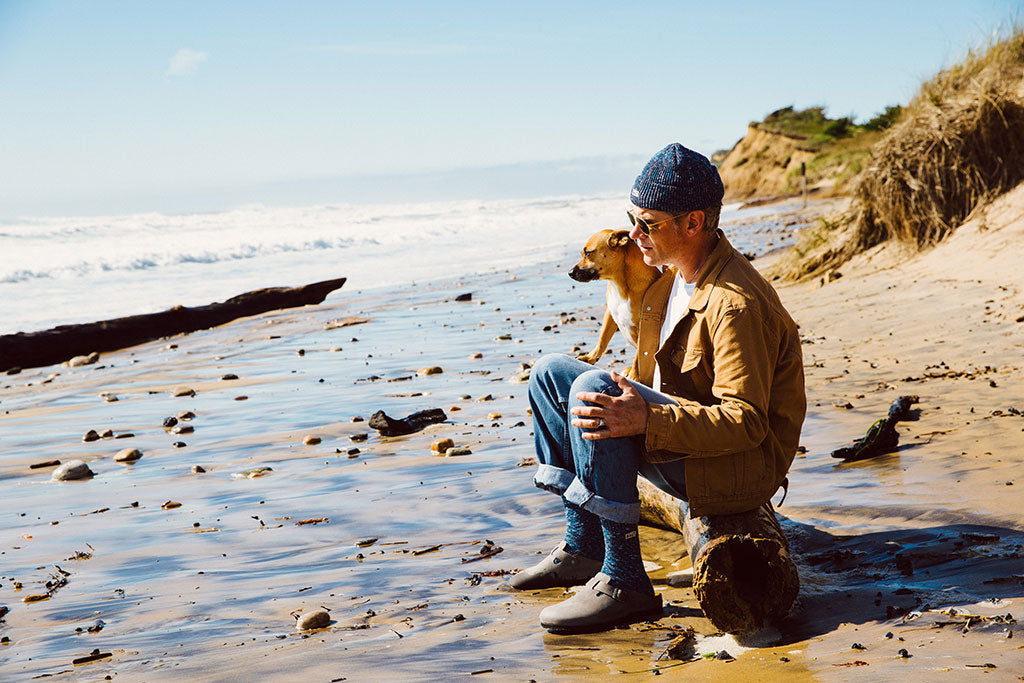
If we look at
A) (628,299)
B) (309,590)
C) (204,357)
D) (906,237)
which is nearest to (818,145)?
(906,237)

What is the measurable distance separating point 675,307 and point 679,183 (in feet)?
1.67

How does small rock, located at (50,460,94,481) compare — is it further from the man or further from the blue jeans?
the man

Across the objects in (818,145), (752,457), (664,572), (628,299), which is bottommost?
(664,572)

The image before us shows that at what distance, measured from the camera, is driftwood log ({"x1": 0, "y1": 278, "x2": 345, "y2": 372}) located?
13.2 meters

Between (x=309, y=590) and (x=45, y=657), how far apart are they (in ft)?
3.61

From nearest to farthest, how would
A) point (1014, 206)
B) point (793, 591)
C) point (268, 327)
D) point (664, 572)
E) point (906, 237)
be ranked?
point (793, 591), point (664, 572), point (1014, 206), point (906, 237), point (268, 327)

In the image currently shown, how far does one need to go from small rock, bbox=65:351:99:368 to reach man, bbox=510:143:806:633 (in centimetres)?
1128

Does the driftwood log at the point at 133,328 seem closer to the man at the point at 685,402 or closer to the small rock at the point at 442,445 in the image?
the small rock at the point at 442,445

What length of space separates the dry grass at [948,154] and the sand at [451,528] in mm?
1398

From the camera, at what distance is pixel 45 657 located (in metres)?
3.66

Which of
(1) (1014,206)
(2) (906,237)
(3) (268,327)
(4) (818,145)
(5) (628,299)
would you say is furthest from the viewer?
(4) (818,145)

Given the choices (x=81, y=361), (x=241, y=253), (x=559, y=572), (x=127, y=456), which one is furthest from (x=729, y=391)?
(x=241, y=253)

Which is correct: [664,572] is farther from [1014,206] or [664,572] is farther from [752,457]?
[1014,206]

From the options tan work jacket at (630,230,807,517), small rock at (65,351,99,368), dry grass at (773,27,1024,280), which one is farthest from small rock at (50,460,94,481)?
dry grass at (773,27,1024,280)
